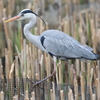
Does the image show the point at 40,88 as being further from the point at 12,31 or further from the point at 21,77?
the point at 12,31

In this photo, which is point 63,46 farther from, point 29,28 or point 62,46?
point 29,28

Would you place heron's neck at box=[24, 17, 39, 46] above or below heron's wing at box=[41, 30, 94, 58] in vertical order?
above

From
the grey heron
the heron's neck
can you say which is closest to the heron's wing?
the grey heron

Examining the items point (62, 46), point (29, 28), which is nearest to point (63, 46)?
point (62, 46)

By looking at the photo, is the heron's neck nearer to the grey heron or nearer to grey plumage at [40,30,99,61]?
the grey heron

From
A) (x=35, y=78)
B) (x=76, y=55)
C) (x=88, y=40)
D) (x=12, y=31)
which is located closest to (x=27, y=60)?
(x=35, y=78)

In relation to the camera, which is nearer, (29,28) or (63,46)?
(63,46)

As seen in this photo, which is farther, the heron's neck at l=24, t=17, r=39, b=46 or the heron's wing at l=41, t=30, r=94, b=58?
the heron's neck at l=24, t=17, r=39, b=46

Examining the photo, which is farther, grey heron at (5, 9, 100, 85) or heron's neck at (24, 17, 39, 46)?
heron's neck at (24, 17, 39, 46)

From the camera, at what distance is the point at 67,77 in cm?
440

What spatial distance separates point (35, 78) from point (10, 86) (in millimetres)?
352

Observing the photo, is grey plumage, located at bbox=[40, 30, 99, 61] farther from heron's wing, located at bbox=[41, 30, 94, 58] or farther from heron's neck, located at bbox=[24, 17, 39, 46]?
heron's neck, located at bbox=[24, 17, 39, 46]

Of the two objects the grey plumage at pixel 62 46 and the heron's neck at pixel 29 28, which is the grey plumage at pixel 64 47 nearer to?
the grey plumage at pixel 62 46

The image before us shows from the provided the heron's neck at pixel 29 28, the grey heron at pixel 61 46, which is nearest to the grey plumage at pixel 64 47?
the grey heron at pixel 61 46
